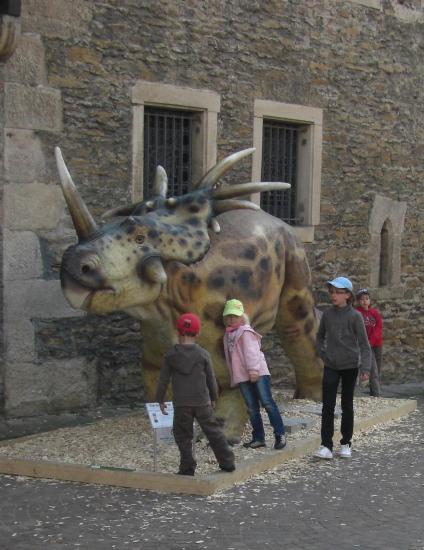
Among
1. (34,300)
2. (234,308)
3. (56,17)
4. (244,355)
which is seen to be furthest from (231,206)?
(56,17)

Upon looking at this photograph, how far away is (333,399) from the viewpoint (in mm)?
7734

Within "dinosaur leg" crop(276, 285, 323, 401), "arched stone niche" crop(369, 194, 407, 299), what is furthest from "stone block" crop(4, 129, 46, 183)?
"arched stone niche" crop(369, 194, 407, 299)

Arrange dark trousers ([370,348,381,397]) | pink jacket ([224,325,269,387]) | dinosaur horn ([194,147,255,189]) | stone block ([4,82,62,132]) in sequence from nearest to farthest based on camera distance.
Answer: pink jacket ([224,325,269,387])
dinosaur horn ([194,147,255,189])
stone block ([4,82,62,132])
dark trousers ([370,348,381,397])

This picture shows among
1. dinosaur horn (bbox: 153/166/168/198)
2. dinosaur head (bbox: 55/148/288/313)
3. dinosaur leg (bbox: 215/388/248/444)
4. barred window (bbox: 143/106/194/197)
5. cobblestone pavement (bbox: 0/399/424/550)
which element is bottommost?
cobblestone pavement (bbox: 0/399/424/550)

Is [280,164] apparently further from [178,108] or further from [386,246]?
[386,246]

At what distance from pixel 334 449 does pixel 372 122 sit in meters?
6.08

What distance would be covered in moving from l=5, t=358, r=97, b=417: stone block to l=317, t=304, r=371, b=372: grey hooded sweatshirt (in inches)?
123

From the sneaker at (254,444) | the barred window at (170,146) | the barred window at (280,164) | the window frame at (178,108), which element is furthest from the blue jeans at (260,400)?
the barred window at (280,164)

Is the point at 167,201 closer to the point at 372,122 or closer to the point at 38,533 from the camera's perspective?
the point at 38,533

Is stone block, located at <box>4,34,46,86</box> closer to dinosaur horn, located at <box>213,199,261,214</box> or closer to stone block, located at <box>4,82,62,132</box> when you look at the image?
stone block, located at <box>4,82,62,132</box>

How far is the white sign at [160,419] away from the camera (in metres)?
6.91

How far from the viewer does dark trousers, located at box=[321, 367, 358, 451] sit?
25.4ft

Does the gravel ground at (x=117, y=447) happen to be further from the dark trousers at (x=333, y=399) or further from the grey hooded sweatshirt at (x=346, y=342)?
the grey hooded sweatshirt at (x=346, y=342)

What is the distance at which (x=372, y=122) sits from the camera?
1316 centimetres
